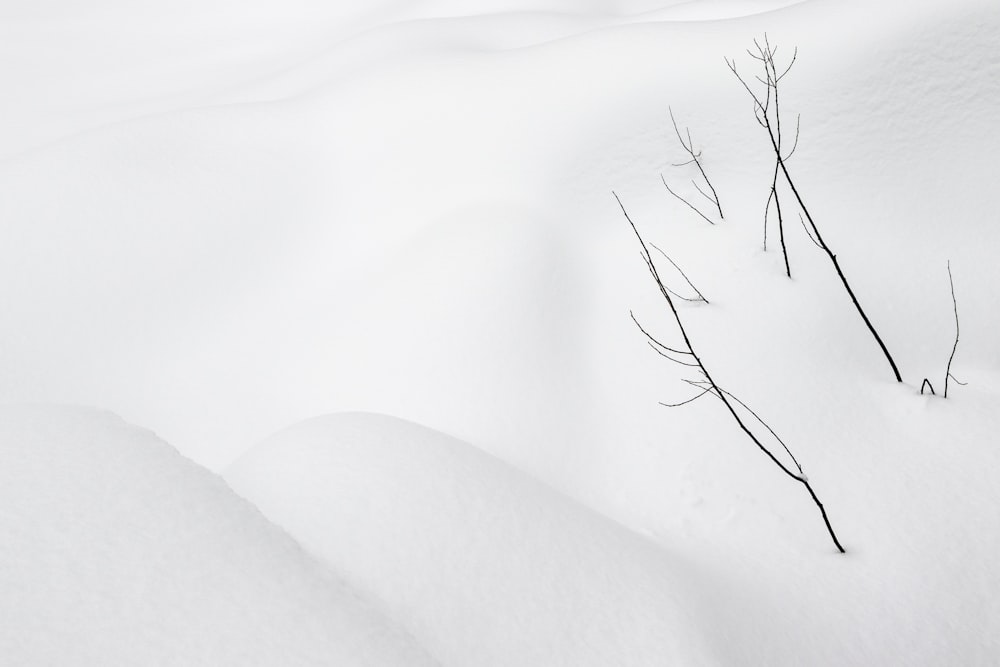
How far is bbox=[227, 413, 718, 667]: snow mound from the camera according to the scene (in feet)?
3.40

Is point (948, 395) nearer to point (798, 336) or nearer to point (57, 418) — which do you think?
point (798, 336)

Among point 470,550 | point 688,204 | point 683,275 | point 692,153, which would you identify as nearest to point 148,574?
point 470,550

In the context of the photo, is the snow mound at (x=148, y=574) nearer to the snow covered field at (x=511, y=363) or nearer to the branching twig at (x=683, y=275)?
the snow covered field at (x=511, y=363)

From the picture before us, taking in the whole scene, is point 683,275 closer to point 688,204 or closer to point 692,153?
point 688,204

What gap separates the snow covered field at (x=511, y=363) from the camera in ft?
3.27

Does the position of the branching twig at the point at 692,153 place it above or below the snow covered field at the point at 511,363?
above

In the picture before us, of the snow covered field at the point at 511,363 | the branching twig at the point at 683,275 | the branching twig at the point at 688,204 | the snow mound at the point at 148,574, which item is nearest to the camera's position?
the snow mound at the point at 148,574

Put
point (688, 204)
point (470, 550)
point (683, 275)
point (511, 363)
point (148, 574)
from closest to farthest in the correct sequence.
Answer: point (148, 574) < point (470, 550) < point (511, 363) < point (683, 275) < point (688, 204)

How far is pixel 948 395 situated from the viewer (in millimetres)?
1668

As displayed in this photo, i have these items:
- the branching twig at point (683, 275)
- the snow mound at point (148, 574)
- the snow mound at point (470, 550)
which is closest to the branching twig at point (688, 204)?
the branching twig at point (683, 275)

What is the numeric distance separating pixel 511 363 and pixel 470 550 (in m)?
0.79

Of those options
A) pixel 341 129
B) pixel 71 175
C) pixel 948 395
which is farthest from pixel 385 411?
pixel 71 175

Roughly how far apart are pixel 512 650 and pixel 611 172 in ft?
5.78

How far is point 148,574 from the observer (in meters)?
0.86
